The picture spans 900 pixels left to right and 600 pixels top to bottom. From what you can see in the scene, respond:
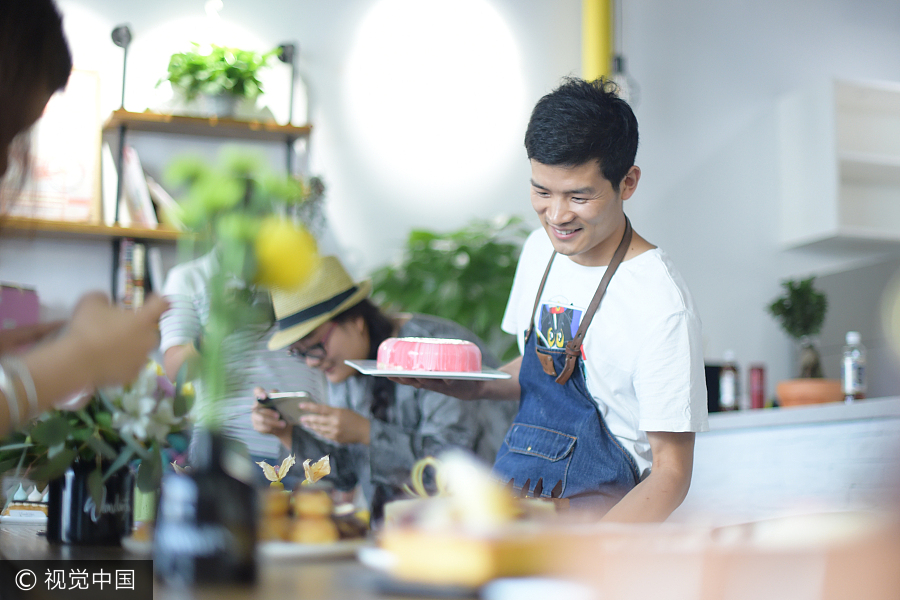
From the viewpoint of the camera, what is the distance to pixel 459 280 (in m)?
3.30

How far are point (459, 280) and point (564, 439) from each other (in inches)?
74.2

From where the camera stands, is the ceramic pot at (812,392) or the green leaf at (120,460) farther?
the ceramic pot at (812,392)

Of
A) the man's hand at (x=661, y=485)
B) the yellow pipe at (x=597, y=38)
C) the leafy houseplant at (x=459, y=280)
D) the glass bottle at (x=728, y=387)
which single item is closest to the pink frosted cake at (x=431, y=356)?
the man's hand at (x=661, y=485)

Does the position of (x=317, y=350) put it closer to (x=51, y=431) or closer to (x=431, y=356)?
(x=431, y=356)

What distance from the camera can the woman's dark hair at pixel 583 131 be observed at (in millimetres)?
1408

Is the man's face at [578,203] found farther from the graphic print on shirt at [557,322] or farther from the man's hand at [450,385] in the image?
the man's hand at [450,385]

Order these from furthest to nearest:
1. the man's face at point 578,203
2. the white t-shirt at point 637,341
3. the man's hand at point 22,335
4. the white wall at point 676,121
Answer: the white wall at point 676,121
the man's face at point 578,203
the white t-shirt at point 637,341
the man's hand at point 22,335

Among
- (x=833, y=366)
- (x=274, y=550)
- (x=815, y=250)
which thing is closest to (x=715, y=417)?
(x=833, y=366)

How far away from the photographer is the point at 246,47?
3426 millimetres

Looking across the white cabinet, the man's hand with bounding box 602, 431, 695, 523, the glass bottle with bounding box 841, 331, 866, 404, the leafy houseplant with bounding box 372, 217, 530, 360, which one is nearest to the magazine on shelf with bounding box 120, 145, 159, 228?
the leafy houseplant with bounding box 372, 217, 530, 360

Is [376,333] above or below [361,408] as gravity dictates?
above

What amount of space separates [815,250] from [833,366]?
0.62m

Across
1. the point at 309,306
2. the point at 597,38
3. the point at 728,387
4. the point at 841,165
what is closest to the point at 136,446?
the point at 309,306

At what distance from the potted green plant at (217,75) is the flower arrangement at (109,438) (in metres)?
2.32
